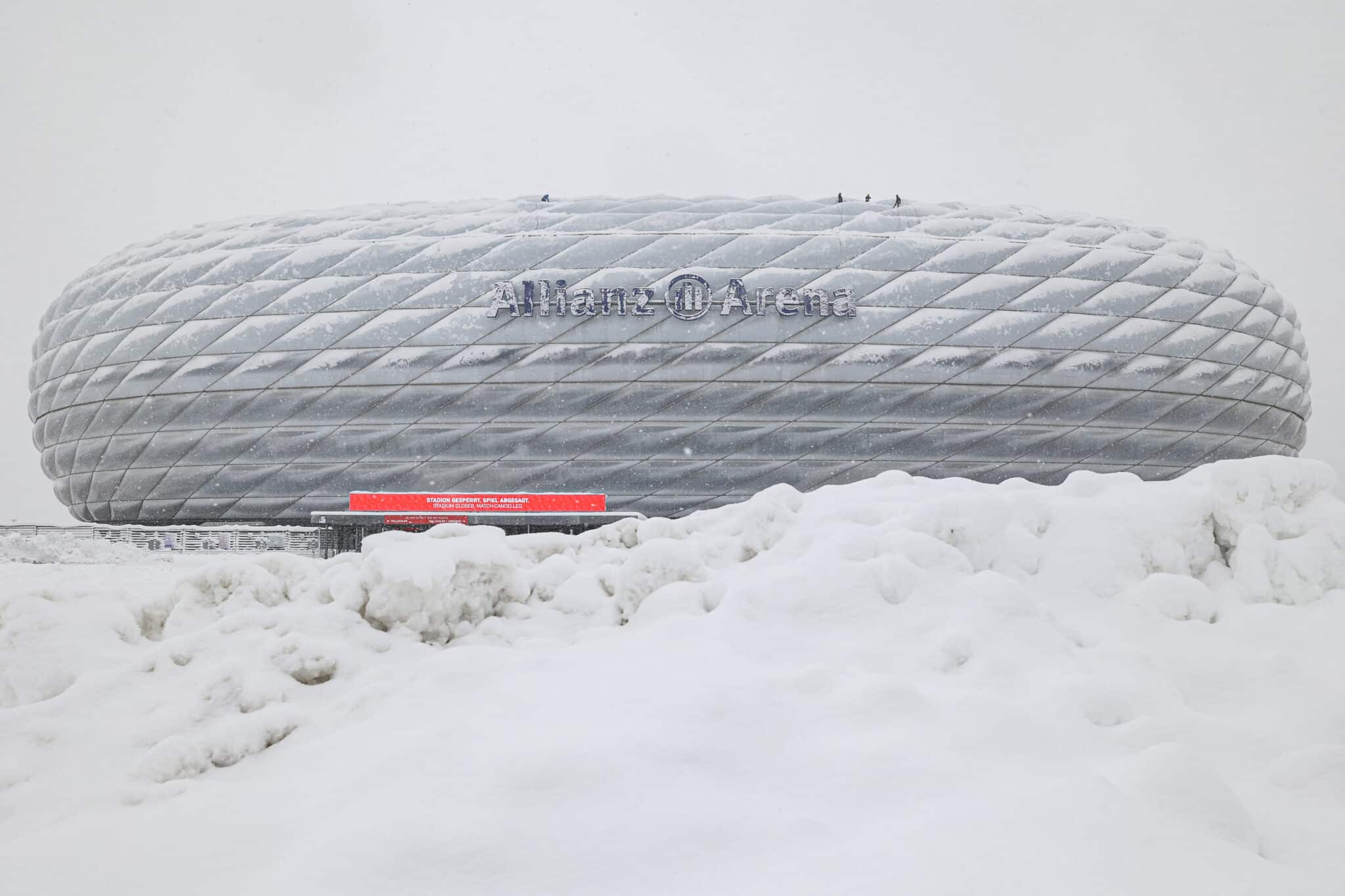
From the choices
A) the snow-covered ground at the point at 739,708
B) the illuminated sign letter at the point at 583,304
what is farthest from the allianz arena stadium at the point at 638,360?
the snow-covered ground at the point at 739,708

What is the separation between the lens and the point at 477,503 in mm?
20203

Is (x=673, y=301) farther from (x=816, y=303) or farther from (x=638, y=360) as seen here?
(x=816, y=303)

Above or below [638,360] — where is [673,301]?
above

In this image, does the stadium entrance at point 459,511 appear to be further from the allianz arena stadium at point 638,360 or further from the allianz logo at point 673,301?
the allianz logo at point 673,301

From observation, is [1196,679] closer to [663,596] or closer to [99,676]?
[663,596]

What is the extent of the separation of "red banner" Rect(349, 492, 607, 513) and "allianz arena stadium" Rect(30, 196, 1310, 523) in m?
0.67

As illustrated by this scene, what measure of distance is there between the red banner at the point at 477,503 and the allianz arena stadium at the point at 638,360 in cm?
67

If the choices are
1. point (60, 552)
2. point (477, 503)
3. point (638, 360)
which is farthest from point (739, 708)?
point (638, 360)

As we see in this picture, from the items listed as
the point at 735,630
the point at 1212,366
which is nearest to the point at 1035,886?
the point at 735,630

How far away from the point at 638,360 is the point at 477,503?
17.8 ft

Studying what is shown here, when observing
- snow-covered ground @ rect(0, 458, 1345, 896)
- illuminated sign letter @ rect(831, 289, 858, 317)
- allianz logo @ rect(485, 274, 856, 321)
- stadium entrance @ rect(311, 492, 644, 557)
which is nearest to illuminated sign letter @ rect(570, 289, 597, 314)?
allianz logo @ rect(485, 274, 856, 321)

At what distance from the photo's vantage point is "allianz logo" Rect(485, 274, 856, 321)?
21031 mm

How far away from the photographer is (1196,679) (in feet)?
10.7

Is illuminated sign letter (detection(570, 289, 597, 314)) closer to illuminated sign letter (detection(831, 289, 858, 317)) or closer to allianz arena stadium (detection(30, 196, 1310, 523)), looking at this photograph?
allianz arena stadium (detection(30, 196, 1310, 523))
